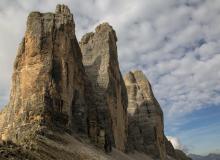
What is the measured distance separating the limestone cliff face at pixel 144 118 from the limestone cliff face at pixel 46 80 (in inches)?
1301

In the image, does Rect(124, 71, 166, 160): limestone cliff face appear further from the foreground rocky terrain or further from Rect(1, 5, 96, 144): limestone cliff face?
Rect(1, 5, 96, 144): limestone cliff face

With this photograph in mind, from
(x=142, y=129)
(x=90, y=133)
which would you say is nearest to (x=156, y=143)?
(x=142, y=129)

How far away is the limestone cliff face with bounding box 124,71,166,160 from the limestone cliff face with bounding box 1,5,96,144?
33.1 m

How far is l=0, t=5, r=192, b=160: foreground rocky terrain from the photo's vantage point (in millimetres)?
35750

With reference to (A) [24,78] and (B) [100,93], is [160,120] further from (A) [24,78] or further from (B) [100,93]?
(A) [24,78]

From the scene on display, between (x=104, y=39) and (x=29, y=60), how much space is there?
83.3ft

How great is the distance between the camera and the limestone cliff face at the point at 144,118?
8356cm

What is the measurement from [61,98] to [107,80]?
1984 cm

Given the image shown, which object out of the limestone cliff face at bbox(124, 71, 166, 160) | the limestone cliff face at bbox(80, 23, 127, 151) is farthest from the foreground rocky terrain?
the limestone cliff face at bbox(124, 71, 166, 160)

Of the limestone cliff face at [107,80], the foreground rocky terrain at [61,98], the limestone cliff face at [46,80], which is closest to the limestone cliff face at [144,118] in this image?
the limestone cliff face at [107,80]

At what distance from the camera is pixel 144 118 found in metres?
89.0

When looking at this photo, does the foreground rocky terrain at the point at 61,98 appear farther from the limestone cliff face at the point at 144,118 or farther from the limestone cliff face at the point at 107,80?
the limestone cliff face at the point at 144,118

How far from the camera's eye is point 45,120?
40000 mm

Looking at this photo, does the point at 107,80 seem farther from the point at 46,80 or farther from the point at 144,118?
the point at 144,118
